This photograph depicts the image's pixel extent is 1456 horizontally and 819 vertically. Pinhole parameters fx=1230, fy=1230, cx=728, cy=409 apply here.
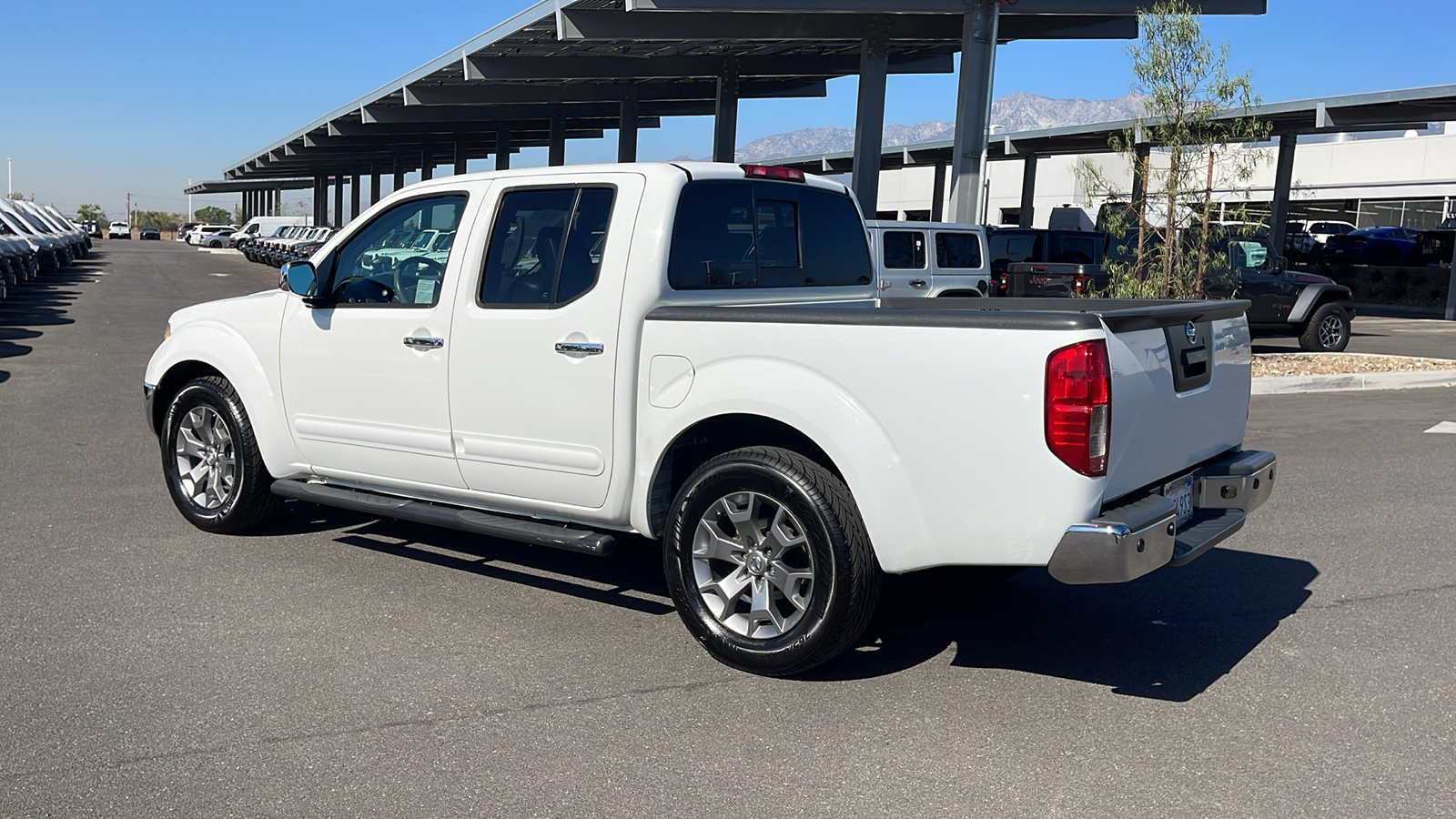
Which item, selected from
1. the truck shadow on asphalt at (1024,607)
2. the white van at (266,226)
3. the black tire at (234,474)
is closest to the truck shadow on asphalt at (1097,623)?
the truck shadow on asphalt at (1024,607)

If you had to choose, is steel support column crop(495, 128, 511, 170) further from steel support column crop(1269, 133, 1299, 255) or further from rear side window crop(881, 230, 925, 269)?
rear side window crop(881, 230, 925, 269)

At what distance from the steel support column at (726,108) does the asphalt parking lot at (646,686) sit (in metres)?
27.9

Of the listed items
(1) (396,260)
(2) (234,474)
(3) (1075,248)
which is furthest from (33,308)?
(1) (396,260)

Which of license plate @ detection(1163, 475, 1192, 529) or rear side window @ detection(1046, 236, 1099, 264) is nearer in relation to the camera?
license plate @ detection(1163, 475, 1192, 529)

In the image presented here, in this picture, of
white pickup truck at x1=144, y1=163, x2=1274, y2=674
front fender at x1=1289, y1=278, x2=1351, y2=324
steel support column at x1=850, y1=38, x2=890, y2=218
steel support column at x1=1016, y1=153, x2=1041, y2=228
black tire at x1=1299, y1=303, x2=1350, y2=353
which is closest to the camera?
white pickup truck at x1=144, y1=163, x2=1274, y2=674

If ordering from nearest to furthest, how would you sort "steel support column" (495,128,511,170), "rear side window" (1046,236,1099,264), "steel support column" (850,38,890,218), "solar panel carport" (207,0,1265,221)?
"rear side window" (1046,236,1099,264) < "solar panel carport" (207,0,1265,221) < "steel support column" (850,38,890,218) < "steel support column" (495,128,511,170)

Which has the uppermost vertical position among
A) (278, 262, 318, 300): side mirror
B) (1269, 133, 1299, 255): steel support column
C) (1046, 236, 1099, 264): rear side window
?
(1269, 133, 1299, 255): steel support column

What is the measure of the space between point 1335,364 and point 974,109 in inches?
348

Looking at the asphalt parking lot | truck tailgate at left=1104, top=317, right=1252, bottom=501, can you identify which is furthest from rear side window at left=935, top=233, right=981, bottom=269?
truck tailgate at left=1104, top=317, right=1252, bottom=501

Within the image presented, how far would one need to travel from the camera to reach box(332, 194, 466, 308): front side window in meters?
5.97

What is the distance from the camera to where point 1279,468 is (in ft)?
30.0

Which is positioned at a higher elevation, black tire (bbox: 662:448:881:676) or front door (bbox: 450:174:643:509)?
front door (bbox: 450:174:643:509)

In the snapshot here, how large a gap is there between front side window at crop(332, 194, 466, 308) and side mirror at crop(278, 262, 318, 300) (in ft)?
0.40

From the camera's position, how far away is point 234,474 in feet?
22.0
